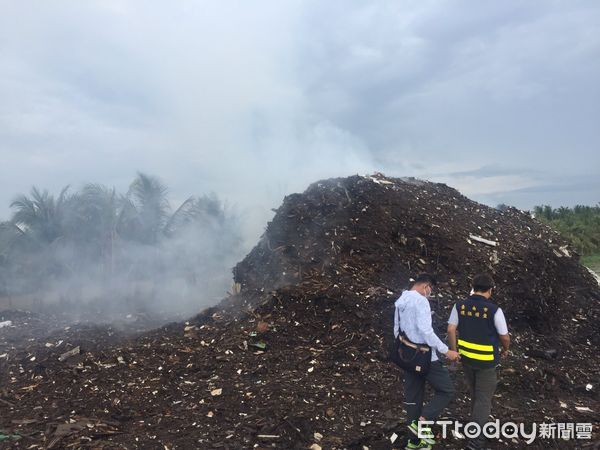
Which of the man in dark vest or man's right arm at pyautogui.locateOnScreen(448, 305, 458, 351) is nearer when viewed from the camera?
the man in dark vest

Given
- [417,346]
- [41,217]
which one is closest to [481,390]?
[417,346]

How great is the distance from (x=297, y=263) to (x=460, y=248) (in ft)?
9.36

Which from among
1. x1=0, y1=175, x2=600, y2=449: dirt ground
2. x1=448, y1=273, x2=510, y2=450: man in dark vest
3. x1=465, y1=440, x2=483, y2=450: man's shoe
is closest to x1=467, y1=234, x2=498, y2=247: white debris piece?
x1=0, y1=175, x2=600, y2=449: dirt ground

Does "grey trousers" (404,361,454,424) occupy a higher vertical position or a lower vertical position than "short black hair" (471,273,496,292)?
lower

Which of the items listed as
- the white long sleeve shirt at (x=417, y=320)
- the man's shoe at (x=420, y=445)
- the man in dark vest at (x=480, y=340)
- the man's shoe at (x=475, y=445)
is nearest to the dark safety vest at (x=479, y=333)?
the man in dark vest at (x=480, y=340)

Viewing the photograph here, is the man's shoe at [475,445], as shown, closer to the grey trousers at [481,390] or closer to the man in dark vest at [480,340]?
the man in dark vest at [480,340]

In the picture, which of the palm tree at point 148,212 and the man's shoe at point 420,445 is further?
the palm tree at point 148,212

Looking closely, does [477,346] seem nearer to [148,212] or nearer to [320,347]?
[320,347]

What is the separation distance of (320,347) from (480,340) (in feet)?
8.73

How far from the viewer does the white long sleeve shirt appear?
12.7 feet

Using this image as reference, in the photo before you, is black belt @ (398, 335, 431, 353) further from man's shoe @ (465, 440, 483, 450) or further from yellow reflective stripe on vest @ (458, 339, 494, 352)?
man's shoe @ (465, 440, 483, 450)

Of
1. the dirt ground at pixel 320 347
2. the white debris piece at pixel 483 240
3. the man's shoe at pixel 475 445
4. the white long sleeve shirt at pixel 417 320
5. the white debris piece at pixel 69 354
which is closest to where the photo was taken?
the white long sleeve shirt at pixel 417 320

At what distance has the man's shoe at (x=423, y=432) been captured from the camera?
407cm

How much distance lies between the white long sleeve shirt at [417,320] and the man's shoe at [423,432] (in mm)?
637
